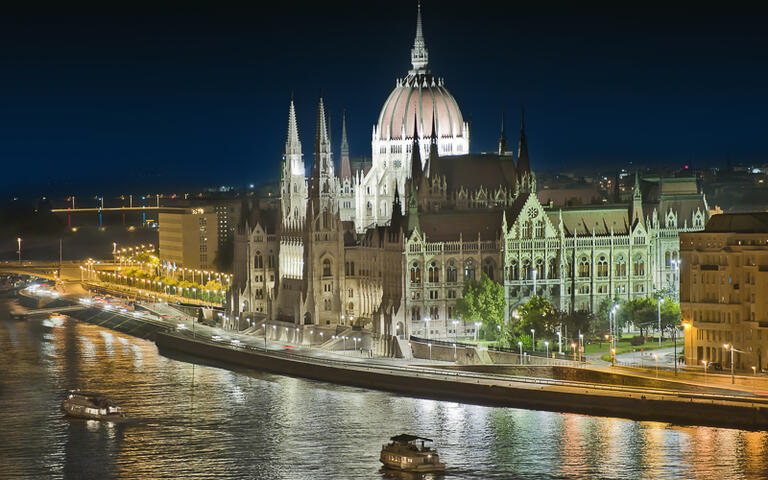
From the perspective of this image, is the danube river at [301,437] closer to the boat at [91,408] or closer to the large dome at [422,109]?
the boat at [91,408]

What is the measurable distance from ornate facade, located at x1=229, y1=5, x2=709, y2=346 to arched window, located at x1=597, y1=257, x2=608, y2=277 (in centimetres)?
7

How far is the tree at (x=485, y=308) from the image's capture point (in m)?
120

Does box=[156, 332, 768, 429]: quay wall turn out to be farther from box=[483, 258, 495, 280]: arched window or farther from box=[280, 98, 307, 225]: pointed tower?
box=[280, 98, 307, 225]: pointed tower

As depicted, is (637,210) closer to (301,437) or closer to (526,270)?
(526,270)

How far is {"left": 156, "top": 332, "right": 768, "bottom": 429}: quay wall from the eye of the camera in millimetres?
93562

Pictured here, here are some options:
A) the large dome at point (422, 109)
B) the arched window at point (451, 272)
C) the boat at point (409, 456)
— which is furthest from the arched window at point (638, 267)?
the boat at point (409, 456)

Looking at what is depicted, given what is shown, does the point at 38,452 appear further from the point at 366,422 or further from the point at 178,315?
the point at 178,315

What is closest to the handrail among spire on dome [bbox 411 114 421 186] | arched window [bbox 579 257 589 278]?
arched window [bbox 579 257 589 278]

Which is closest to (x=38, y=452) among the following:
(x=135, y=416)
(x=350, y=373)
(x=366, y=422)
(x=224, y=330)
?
(x=135, y=416)

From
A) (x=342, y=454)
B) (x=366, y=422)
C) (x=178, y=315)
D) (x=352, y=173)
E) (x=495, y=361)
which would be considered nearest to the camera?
(x=342, y=454)

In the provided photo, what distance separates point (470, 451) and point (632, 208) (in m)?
44.5

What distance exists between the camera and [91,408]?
101 m

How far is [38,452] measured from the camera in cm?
9106

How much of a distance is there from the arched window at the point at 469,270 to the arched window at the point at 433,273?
2070mm
